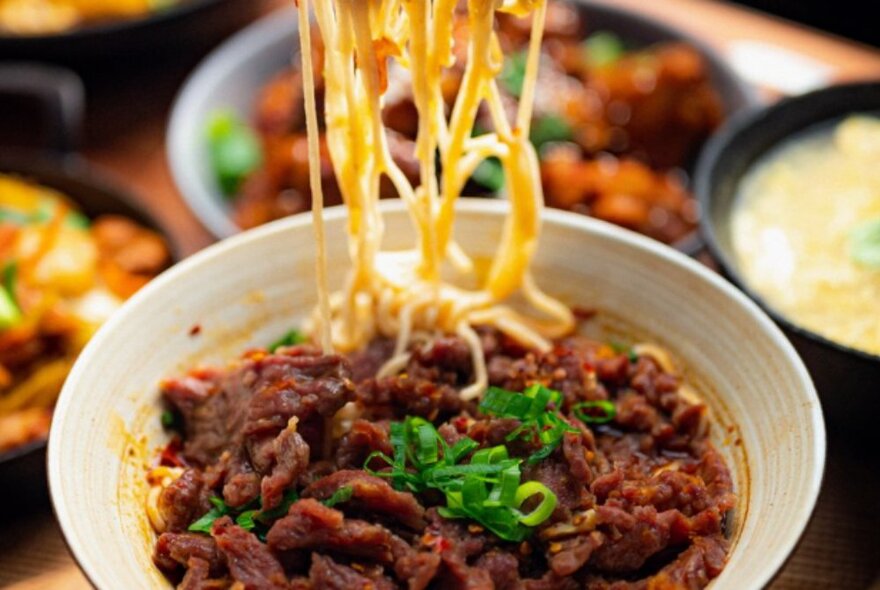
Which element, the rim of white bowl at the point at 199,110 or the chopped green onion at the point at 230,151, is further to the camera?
the chopped green onion at the point at 230,151

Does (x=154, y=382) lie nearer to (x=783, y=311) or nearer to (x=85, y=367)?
(x=85, y=367)

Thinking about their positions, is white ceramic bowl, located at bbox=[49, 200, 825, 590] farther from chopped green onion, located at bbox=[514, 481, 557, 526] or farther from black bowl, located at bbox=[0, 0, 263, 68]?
black bowl, located at bbox=[0, 0, 263, 68]

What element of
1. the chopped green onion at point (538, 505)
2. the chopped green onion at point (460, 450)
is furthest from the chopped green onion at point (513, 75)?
the chopped green onion at point (538, 505)

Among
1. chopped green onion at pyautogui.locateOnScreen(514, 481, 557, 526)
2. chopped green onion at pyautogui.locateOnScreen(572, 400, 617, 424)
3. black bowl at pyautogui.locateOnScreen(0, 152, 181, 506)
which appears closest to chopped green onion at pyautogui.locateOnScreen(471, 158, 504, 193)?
black bowl at pyautogui.locateOnScreen(0, 152, 181, 506)

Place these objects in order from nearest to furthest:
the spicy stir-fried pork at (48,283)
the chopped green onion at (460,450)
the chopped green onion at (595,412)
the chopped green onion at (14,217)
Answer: the chopped green onion at (460,450)
the chopped green onion at (595,412)
the spicy stir-fried pork at (48,283)
the chopped green onion at (14,217)

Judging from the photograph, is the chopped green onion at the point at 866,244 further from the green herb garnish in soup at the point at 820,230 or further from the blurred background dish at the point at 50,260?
the blurred background dish at the point at 50,260

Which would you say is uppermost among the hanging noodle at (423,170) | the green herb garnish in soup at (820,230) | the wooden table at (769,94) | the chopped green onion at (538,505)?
the hanging noodle at (423,170)
